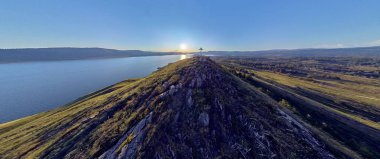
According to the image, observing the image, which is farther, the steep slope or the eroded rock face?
the eroded rock face

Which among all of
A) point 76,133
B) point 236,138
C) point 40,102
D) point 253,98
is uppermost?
point 253,98

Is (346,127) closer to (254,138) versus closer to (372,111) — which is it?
(254,138)

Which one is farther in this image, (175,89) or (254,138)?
(175,89)

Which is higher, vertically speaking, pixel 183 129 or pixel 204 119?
pixel 204 119

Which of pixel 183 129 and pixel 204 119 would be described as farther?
pixel 204 119

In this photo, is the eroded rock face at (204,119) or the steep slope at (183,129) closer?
the steep slope at (183,129)

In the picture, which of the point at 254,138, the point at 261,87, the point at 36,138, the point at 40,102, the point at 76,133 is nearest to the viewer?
the point at 254,138

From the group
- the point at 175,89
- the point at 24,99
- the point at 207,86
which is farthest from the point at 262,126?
the point at 24,99

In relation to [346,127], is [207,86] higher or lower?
higher
